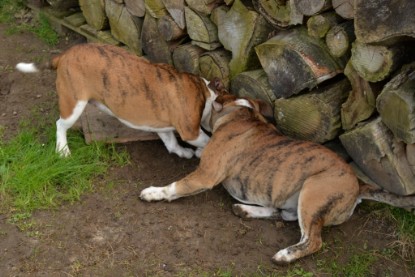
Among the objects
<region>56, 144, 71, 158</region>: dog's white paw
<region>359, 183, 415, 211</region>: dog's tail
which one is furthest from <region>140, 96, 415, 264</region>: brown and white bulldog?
<region>56, 144, 71, 158</region>: dog's white paw

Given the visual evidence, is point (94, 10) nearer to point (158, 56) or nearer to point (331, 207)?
point (158, 56)

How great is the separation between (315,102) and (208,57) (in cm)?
121

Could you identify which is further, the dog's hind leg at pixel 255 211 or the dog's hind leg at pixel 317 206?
the dog's hind leg at pixel 255 211

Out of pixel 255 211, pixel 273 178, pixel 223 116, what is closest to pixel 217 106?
pixel 223 116

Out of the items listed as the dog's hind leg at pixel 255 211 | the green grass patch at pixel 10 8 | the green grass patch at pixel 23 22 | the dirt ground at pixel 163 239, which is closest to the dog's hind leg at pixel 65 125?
the dirt ground at pixel 163 239

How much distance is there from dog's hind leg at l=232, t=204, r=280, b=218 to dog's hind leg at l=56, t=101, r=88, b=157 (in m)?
1.47

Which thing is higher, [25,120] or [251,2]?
[251,2]

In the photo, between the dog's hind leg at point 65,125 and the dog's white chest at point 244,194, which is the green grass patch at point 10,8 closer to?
the dog's hind leg at point 65,125

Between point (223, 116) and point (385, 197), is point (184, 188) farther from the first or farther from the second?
point (385, 197)

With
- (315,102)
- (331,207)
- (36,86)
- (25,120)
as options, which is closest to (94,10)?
(36,86)

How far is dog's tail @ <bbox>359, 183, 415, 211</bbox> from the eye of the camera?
396 cm

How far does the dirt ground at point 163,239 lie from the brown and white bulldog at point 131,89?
0.46 meters

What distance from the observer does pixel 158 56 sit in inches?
215

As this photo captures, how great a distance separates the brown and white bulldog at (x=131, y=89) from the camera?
179 inches
